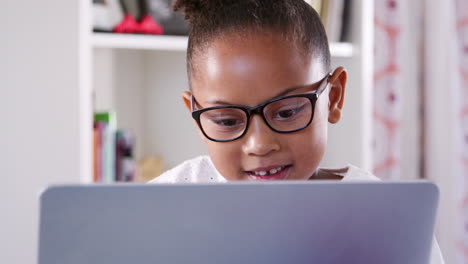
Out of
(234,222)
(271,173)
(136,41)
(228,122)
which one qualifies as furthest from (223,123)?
(136,41)

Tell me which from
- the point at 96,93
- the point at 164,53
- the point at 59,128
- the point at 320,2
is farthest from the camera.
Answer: the point at 164,53

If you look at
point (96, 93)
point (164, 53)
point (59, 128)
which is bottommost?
point (59, 128)

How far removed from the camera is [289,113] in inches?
32.6

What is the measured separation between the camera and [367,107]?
1742mm

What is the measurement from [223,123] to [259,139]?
A: 0.07 m

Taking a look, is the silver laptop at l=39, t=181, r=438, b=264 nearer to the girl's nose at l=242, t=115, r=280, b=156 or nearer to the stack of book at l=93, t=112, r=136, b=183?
the girl's nose at l=242, t=115, r=280, b=156

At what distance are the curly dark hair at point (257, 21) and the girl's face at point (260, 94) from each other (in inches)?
0.8

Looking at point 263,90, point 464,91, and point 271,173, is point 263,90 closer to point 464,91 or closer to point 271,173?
point 271,173

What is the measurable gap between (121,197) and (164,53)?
5.48ft

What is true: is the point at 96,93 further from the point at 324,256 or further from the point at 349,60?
the point at 324,256

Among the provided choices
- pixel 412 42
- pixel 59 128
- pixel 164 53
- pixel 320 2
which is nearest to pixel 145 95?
pixel 164 53

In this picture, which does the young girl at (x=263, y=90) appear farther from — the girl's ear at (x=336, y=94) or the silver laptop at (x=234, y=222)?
the silver laptop at (x=234, y=222)

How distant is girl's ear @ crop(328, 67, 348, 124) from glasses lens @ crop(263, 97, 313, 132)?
0.10 meters

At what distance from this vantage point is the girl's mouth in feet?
2.75
